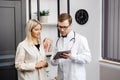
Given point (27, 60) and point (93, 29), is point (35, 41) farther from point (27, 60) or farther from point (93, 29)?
point (93, 29)

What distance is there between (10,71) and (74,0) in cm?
172

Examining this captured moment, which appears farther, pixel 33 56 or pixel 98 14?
pixel 98 14

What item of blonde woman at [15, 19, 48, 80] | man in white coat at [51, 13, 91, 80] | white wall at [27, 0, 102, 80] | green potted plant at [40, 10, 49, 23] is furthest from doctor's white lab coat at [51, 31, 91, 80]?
white wall at [27, 0, 102, 80]

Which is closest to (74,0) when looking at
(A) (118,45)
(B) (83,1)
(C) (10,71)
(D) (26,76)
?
(B) (83,1)

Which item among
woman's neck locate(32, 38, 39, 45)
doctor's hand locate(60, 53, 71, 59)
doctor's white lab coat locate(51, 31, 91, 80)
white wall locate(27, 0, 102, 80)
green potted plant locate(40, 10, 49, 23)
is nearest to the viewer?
doctor's hand locate(60, 53, 71, 59)

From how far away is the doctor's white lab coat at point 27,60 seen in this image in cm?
243

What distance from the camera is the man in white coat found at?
2421mm

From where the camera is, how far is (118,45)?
3.87 m

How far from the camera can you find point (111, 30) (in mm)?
3990

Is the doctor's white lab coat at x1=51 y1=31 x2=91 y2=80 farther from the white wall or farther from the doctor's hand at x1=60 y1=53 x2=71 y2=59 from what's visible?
the white wall

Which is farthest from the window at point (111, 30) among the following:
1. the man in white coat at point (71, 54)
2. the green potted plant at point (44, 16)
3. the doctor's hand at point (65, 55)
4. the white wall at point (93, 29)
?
the doctor's hand at point (65, 55)

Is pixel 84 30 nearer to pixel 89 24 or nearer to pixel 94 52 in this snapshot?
pixel 89 24

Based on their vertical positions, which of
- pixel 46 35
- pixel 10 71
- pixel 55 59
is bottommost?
pixel 10 71

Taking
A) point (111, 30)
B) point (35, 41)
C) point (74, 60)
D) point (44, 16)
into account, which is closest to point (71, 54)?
point (74, 60)
